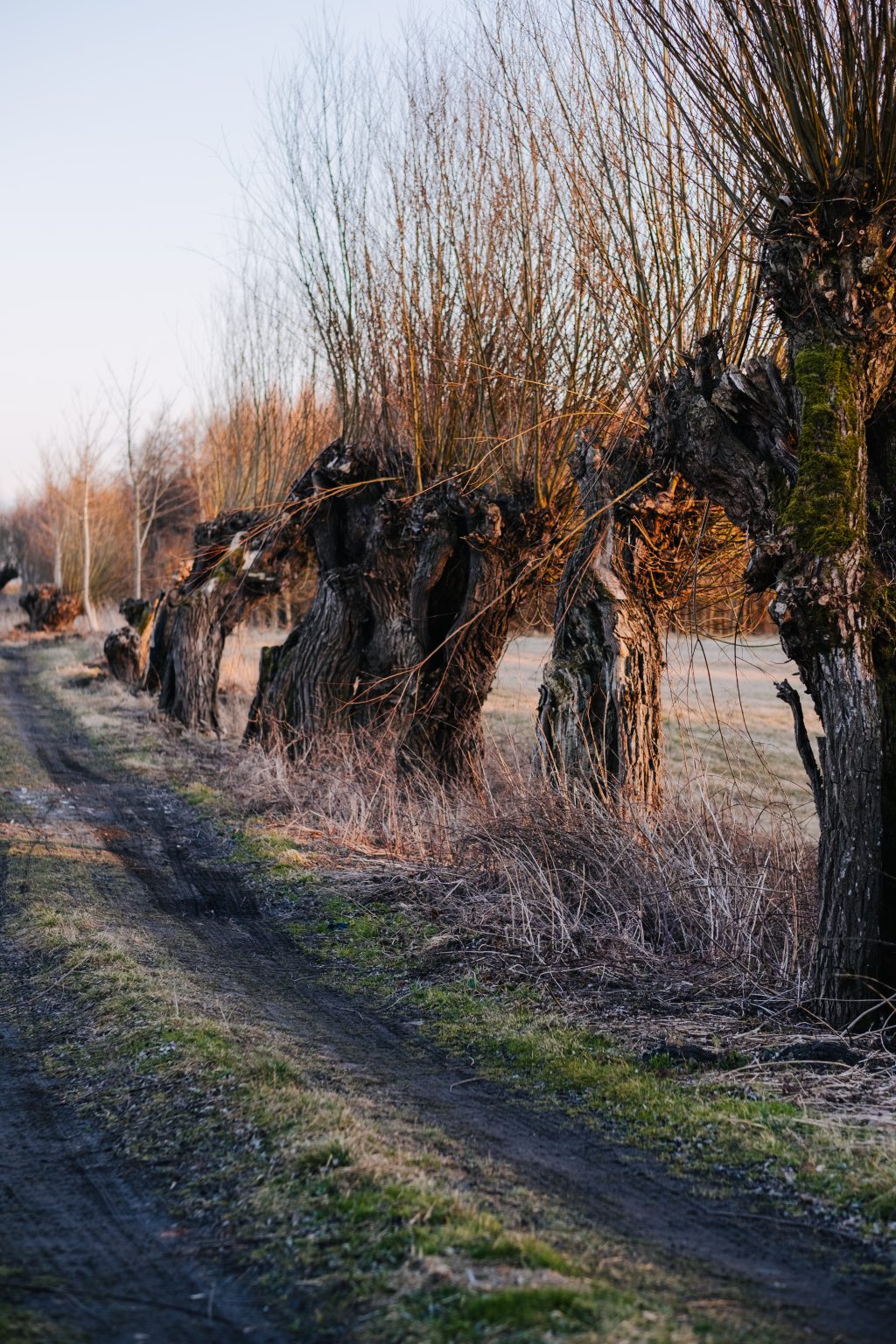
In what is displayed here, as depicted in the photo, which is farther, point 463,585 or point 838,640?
point 463,585

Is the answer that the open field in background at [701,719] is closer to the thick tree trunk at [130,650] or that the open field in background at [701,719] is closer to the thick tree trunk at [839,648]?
the thick tree trunk at [130,650]

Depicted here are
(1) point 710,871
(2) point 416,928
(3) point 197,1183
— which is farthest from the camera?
(2) point 416,928

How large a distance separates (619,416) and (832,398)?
268cm

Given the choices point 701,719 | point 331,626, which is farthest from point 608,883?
point 331,626

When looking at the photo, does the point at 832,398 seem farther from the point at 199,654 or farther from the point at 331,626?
the point at 199,654

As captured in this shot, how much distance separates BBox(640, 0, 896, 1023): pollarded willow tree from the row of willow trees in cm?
1

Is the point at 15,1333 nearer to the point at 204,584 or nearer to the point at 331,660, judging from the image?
the point at 331,660

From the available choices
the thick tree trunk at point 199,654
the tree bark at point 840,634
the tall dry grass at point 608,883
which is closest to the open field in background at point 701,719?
the thick tree trunk at point 199,654

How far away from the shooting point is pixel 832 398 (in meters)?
4.95

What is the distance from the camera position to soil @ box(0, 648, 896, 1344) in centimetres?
280

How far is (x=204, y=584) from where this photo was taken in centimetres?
1550

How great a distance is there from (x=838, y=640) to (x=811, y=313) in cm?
161

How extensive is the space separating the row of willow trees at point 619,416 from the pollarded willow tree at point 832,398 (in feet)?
Answer: 0.05

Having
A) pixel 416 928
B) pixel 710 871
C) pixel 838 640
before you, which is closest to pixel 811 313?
pixel 838 640
